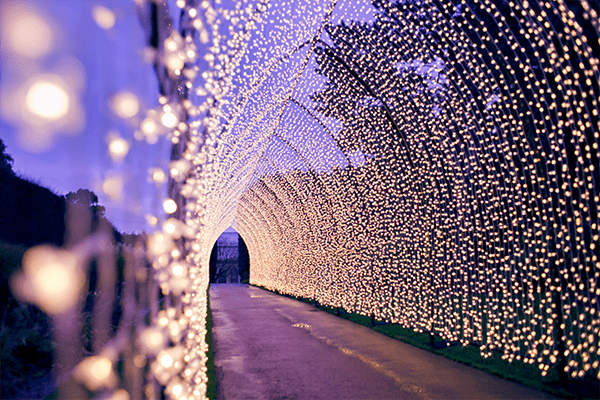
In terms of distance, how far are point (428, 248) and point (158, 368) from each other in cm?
575

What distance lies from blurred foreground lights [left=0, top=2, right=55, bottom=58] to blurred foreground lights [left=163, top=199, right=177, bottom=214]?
1241 millimetres

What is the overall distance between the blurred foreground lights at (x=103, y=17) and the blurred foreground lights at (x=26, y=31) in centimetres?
36

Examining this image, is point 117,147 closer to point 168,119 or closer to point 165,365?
point 168,119

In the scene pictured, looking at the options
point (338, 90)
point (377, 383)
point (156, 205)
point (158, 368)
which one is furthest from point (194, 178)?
point (338, 90)

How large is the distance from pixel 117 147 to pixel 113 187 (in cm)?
18

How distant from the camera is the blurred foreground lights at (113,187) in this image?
5.45 ft

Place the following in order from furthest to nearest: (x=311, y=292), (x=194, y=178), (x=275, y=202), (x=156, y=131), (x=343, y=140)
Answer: (x=275, y=202) < (x=311, y=292) < (x=343, y=140) < (x=194, y=178) < (x=156, y=131)

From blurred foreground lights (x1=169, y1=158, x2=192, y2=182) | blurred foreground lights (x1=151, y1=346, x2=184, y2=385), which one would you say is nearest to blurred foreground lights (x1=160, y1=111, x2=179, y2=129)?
blurred foreground lights (x1=169, y1=158, x2=192, y2=182)

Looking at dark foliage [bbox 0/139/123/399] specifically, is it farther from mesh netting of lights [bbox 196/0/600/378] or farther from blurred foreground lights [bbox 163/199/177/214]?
mesh netting of lights [bbox 196/0/600/378]

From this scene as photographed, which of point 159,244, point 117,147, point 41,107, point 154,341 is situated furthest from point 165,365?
point 41,107

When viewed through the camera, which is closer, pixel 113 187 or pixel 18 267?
pixel 113 187

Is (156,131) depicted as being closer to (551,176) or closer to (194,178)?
(194,178)

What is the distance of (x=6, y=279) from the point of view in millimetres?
6016

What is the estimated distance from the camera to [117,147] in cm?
166
